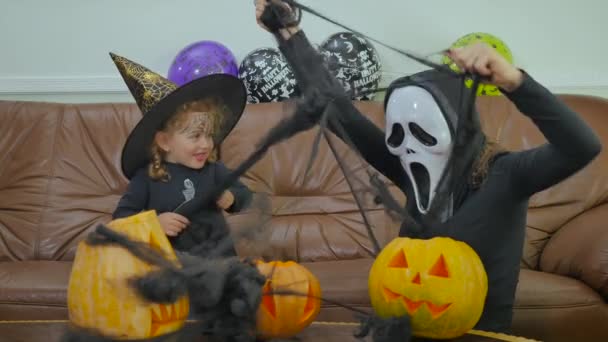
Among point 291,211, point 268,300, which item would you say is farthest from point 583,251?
point 268,300

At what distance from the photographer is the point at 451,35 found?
2.74 metres

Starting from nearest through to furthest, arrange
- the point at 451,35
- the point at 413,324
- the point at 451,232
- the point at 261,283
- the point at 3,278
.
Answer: the point at 261,283
the point at 413,324
the point at 451,232
the point at 3,278
the point at 451,35

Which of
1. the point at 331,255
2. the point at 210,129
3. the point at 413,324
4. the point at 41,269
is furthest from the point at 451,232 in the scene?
the point at 41,269

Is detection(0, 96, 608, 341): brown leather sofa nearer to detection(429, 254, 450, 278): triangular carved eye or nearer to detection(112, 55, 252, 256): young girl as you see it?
detection(112, 55, 252, 256): young girl

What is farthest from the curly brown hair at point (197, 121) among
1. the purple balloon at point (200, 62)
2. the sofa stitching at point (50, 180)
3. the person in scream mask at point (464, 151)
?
the purple balloon at point (200, 62)

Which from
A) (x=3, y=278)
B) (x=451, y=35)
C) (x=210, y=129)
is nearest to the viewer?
(x=210, y=129)

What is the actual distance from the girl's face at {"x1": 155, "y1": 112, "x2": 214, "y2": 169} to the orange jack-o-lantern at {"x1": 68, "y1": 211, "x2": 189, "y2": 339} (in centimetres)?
44

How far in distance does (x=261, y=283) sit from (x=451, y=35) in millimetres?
2110

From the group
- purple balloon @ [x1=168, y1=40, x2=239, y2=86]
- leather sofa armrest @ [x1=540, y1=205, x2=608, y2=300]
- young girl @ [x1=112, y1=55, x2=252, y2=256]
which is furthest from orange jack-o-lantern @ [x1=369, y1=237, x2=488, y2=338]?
purple balloon @ [x1=168, y1=40, x2=239, y2=86]

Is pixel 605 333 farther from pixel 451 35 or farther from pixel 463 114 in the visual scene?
pixel 451 35

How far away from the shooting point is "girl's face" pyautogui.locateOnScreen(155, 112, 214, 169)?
4.42 feet

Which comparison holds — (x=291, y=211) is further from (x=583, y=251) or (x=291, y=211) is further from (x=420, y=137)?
(x=420, y=137)

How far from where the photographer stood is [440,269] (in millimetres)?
964

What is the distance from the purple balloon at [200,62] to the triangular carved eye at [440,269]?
1.71 m
